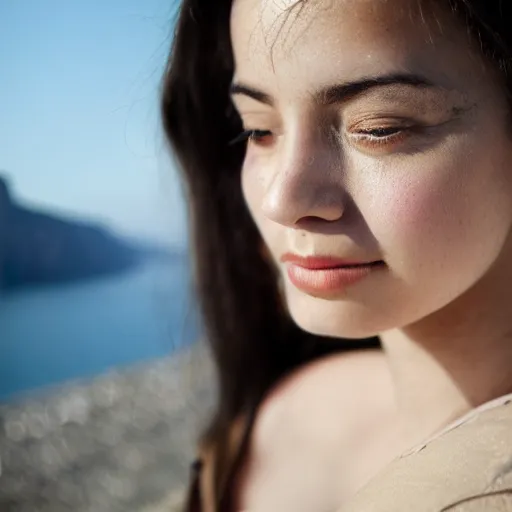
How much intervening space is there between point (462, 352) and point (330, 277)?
0.68ft

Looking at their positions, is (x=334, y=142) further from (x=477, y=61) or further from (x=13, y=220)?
(x=13, y=220)

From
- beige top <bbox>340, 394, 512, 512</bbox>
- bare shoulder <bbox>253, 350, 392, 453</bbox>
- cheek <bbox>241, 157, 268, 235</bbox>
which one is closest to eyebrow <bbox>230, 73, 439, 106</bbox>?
cheek <bbox>241, 157, 268, 235</bbox>

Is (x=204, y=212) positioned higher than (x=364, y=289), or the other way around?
(x=204, y=212)

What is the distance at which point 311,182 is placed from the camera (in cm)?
67

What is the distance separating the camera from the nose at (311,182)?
26.2 inches

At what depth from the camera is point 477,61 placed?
0.65 metres

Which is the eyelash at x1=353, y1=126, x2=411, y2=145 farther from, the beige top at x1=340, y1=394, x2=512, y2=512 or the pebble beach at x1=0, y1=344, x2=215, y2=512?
the pebble beach at x1=0, y1=344, x2=215, y2=512

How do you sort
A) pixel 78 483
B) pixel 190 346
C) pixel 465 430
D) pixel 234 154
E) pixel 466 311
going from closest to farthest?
pixel 465 430 → pixel 466 311 → pixel 234 154 → pixel 190 346 → pixel 78 483

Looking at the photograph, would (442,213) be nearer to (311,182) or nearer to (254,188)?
(311,182)

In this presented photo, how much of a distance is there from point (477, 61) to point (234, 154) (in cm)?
50

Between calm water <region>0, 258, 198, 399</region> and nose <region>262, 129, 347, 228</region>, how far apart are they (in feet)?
2.14

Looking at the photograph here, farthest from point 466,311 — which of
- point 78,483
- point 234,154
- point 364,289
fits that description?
point 78,483

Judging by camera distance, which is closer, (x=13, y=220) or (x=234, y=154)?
(x=234, y=154)


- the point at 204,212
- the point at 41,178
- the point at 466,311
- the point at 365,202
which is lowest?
the point at 466,311
